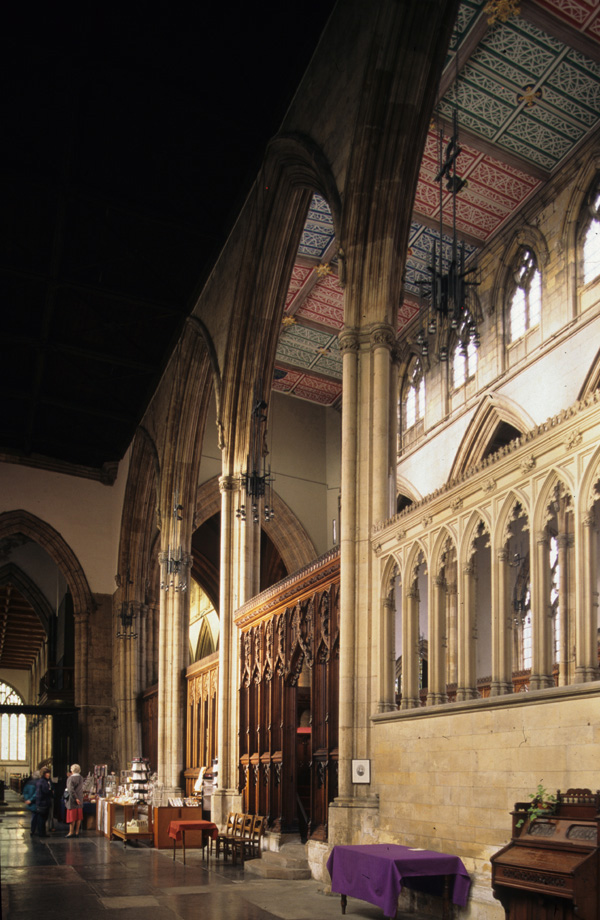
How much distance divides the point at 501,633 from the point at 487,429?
29.6 ft

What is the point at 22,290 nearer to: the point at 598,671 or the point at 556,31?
the point at 556,31

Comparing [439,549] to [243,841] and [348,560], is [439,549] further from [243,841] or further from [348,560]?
[243,841]

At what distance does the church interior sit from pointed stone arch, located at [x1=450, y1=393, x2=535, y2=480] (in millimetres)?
76

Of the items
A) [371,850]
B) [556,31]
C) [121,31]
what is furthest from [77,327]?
[371,850]

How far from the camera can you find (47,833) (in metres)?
16.3

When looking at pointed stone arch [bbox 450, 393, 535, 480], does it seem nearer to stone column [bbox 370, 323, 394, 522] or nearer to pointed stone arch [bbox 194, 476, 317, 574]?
stone column [bbox 370, 323, 394, 522]

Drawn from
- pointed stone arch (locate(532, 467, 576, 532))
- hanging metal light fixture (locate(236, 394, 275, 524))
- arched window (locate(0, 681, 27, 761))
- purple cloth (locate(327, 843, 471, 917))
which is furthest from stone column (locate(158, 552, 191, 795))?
arched window (locate(0, 681, 27, 761))

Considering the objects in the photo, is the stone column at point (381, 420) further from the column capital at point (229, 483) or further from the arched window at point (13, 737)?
the arched window at point (13, 737)

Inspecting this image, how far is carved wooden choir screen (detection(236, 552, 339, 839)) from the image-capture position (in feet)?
33.3

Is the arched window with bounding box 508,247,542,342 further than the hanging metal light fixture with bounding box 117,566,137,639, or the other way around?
the hanging metal light fixture with bounding box 117,566,137,639

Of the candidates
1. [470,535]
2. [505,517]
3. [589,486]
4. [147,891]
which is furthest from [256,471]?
[589,486]

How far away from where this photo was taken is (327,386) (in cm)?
2197

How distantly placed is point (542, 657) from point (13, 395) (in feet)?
56.4

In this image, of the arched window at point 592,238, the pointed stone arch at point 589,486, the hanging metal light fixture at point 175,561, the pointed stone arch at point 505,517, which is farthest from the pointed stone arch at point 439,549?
the hanging metal light fixture at point 175,561
